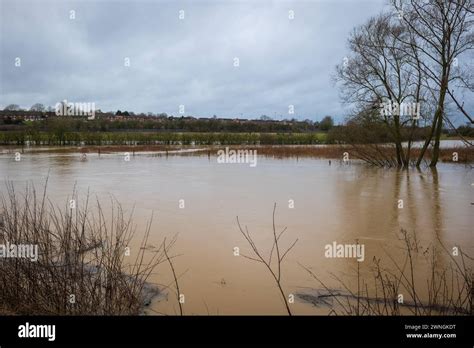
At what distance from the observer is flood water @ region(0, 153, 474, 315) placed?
185 inches

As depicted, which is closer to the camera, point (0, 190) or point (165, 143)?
point (0, 190)

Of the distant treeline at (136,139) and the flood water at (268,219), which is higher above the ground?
the distant treeline at (136,139)

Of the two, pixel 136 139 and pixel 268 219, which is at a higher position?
pixel 136 139

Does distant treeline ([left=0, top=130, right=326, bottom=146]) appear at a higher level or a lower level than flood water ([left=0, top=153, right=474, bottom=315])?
higher

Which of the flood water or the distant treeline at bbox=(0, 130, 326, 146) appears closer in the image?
the flood water

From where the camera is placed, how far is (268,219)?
805 cm

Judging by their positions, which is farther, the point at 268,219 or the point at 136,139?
the point at 136,139

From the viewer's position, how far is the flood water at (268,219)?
15.4 ft
